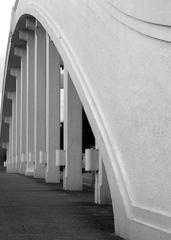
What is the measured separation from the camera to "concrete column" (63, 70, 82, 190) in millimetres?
17141

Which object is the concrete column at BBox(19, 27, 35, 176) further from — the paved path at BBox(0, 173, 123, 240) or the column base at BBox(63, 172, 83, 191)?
the paved path at BBox(0, 173, 123, 240)

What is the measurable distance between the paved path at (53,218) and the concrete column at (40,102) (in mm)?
11541

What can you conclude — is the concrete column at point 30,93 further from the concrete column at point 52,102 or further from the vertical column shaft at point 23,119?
the concrete column at point 52,102

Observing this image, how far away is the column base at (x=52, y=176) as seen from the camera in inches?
853

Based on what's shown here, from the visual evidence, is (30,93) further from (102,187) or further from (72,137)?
(102,187)

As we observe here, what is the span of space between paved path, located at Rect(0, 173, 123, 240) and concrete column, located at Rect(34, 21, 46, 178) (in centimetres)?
1154

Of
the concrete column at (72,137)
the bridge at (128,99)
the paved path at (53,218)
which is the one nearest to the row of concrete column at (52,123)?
the concrete column at (72,137)

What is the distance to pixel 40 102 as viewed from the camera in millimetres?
27188

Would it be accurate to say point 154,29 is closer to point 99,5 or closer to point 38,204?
point 99,5

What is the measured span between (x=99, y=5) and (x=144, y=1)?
2521mm

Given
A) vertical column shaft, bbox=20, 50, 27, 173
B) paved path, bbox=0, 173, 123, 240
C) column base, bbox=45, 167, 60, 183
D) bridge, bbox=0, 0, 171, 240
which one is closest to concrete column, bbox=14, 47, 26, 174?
vertical column shaft, bbox=20, 50, 27, 173

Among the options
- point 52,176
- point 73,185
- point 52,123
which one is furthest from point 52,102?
point 73,185

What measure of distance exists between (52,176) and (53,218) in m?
11.7

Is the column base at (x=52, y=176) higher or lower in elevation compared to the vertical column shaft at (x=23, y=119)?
lower
